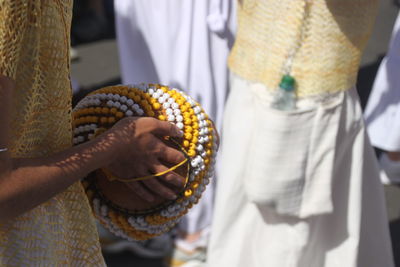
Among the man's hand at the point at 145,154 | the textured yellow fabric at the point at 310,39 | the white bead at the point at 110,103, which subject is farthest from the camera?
the textured yellow fabric at the point at 310,39

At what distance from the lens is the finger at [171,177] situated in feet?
2.65

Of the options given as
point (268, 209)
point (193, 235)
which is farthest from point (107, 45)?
point (268, 209)

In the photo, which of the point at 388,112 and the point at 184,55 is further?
the point at 388,112

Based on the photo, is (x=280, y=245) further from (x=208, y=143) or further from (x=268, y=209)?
(x=208, y=143)

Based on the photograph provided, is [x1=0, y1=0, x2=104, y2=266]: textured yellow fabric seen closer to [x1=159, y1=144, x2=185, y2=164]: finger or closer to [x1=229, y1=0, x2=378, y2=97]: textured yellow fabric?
[x1=159, y1=144, x2=185, y2=164]: finger

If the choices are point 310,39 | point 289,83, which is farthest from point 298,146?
point 310,39

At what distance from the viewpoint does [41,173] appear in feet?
2.17

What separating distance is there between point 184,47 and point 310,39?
65 centimetres

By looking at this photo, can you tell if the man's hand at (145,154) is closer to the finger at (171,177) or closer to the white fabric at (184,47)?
the finger at (171,177)

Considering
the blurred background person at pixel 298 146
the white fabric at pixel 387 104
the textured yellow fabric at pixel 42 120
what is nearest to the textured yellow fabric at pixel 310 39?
the blurred background person at pixel 298 146

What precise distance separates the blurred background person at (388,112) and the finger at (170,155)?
1.81m

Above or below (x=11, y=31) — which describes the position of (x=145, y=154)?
below

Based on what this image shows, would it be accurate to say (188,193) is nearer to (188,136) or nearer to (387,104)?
(188,136)

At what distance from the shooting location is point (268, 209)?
1508mm
